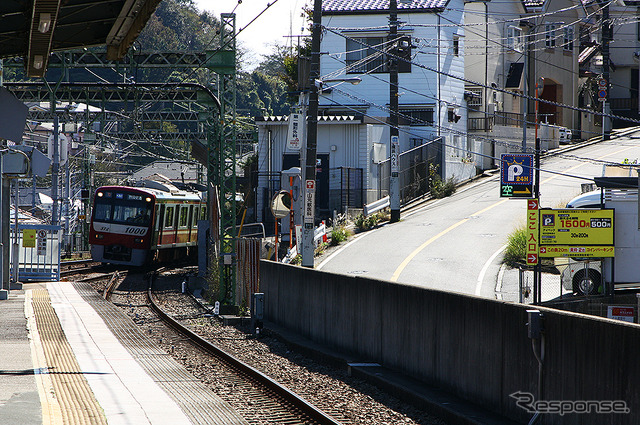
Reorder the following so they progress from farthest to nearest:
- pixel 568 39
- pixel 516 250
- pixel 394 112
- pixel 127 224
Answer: pixel 568 39, pixel 127 224, pixel 394 112, pixel 516 250

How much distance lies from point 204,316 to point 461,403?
11.7 meters

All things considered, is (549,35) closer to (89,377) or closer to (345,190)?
(345,190)

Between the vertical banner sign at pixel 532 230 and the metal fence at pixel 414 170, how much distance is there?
17.9 metres

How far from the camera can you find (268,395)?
34.0ft

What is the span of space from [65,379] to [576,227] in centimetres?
1141

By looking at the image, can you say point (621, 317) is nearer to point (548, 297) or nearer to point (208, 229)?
point (548, 297)

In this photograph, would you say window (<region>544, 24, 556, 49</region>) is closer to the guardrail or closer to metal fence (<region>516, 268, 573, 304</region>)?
the guardrail

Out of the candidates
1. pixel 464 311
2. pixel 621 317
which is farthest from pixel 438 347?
pixel 621 317

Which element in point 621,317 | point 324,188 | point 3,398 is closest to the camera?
point 3,398

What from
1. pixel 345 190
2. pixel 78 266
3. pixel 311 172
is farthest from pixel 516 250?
pixel 78 266

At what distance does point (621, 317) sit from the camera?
43.8 feet

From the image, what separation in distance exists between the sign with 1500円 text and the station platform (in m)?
8.78

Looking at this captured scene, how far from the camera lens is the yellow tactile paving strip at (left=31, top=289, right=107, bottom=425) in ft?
26.9

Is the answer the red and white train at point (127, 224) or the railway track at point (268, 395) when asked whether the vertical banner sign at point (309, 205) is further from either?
the red and white train at point (127, 224)
